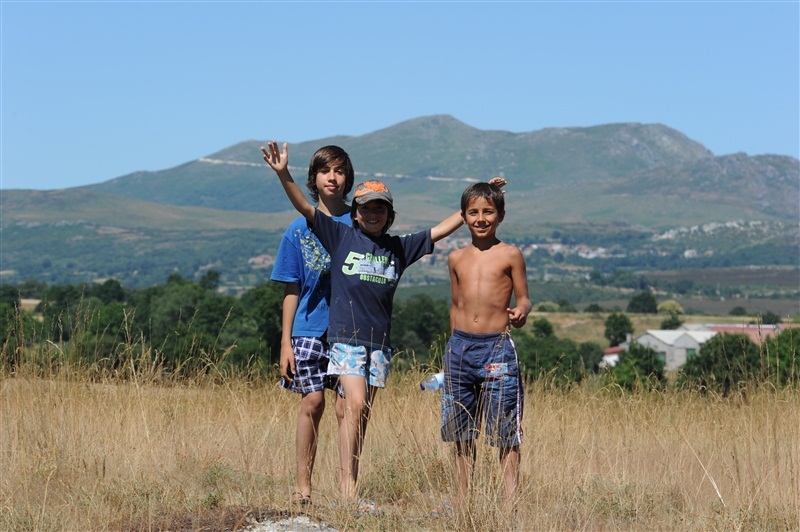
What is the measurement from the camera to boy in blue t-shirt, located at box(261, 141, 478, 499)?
5.17 m

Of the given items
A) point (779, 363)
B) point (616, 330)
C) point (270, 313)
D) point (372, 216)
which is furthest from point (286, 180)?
point (616, 330)

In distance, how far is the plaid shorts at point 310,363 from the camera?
17.4 feet

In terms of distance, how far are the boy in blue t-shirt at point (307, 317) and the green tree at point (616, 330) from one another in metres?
124

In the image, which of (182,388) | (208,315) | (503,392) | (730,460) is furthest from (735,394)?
(208,315)

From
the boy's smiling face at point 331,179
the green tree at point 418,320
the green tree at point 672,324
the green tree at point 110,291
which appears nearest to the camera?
the boy's smiling face at point 331,179

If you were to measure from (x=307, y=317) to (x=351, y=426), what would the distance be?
0.64 m

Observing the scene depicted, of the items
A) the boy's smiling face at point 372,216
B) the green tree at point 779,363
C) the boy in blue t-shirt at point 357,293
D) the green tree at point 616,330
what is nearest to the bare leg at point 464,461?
the boy in blue t-shirt at point 357,293

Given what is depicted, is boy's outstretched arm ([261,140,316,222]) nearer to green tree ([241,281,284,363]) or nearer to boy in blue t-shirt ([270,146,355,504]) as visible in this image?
boy in blue t-shirt ([270,146,355,504])

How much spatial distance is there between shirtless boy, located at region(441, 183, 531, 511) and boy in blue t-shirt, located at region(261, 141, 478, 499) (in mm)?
351

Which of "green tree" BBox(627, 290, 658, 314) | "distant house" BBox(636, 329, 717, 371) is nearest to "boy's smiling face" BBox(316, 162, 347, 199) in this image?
"distant house" BBox(636, 329, 717, 371)

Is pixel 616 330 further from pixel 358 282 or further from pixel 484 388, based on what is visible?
pixel 358 282

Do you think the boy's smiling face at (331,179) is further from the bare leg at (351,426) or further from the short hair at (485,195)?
the bare leg at (351,426)

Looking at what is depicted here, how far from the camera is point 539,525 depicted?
475cm

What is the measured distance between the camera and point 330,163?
214 inches
